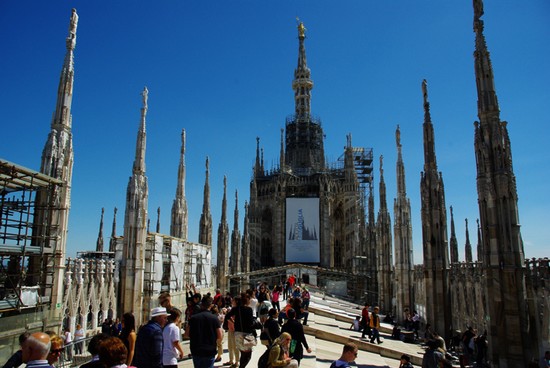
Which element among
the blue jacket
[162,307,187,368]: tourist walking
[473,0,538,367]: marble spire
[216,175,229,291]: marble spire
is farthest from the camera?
[216,175,229,291]: marble spire

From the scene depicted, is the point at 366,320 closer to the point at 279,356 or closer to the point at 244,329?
the point at 244,329

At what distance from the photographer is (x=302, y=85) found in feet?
219

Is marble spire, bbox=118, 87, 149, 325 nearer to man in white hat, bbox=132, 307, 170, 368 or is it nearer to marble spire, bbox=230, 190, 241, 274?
man in white hat, bbox=132, 307, 170, 368

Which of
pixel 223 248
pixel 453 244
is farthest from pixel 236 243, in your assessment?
pixel 453 244

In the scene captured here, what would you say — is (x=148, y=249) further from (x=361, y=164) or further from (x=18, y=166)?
(x=361, y=164)

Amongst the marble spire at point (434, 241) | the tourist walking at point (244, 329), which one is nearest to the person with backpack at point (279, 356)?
the tourist walking at point (244, 329)

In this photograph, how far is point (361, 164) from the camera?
61.3m

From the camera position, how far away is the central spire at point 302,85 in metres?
65.5

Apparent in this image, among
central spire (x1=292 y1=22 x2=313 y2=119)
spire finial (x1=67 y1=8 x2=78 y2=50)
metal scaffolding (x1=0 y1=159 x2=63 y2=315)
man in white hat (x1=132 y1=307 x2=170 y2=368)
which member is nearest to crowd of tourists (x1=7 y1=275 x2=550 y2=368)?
man in white hat (x1=132 y1=307 x2=170 y2=368)

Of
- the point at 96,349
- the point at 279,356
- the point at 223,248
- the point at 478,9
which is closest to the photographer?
the point at 96,349

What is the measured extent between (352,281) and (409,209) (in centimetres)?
1971

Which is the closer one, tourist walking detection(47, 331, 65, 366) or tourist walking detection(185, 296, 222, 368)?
tourist walking detection(47, 331, 65, 366)

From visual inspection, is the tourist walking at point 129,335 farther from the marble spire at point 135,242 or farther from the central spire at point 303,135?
the central spire at point 303,135

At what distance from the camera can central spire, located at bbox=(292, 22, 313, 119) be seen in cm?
6550
